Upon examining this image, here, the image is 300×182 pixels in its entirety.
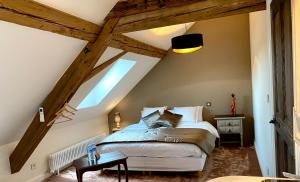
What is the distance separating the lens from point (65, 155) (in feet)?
14.8

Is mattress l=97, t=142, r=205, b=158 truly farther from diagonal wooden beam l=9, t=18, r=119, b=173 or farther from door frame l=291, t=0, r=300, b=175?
door frame l=291, t=0, r=300, b=175

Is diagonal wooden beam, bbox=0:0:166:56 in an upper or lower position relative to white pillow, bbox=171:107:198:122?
upper

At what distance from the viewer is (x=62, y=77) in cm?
334

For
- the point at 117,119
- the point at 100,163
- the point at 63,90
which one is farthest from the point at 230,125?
the point at 63,90

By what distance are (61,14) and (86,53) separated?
2.48 ft

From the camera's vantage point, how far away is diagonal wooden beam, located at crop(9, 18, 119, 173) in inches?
127

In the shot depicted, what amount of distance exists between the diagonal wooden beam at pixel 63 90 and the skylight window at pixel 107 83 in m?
1.43

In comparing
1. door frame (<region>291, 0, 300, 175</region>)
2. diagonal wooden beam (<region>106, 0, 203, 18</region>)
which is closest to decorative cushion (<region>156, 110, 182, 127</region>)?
diagonal wooden beam (<region>106, 0, 203, 18</region>)

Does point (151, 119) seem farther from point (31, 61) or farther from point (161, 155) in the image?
point (31, 61)

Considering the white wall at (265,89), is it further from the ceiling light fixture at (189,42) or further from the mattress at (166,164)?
the mattress at (166,164)

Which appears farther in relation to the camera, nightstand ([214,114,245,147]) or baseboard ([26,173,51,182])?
nightstand ([214,114,245,147])

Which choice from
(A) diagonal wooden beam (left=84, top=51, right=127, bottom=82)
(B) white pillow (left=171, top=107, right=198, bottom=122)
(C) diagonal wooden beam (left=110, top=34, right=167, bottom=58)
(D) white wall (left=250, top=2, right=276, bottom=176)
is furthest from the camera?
(B) white pillow (left=171, top=107, right=198, bottom=122)

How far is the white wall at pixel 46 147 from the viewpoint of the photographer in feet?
11.7

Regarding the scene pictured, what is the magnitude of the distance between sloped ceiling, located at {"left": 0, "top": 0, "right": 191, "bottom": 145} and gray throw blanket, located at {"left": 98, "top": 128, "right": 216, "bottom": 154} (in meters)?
1.34
